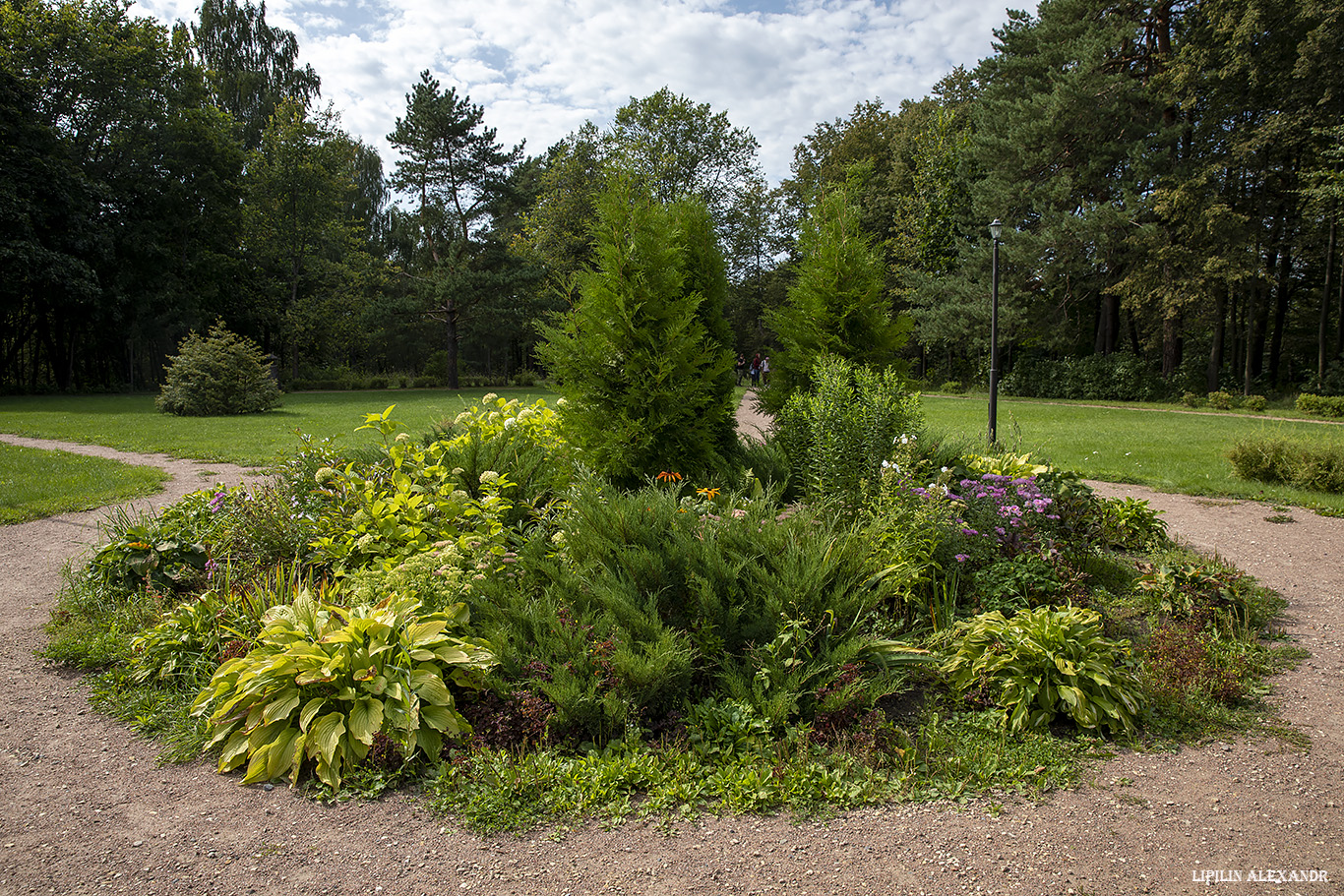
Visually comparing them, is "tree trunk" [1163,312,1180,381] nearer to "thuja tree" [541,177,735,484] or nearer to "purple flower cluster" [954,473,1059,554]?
"purple flower cluster" [954,473,1059,554]

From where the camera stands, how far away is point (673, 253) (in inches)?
227

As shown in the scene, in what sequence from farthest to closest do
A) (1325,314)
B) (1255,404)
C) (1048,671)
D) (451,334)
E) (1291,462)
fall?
(451,334)
(1325,314)
(1255,404)
(1291,462)
(1048,671)

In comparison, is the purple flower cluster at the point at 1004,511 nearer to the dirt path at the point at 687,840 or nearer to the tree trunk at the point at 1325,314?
the dirt path at the point at 687,840

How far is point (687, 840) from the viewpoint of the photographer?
234 cm

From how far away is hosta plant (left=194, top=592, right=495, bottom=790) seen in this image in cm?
268

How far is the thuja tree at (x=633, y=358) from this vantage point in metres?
5.51

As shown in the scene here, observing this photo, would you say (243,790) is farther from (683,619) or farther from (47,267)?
(47,267)

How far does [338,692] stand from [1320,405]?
23113 mm

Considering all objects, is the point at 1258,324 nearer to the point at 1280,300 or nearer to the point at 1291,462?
the point at 1280,300

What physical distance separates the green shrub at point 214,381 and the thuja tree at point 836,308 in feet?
52.7

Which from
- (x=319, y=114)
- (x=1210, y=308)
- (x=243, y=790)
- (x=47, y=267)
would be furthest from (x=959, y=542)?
(x=319, y=114)

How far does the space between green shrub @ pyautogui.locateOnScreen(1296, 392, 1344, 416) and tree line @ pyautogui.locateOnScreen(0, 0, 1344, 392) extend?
14.8ft

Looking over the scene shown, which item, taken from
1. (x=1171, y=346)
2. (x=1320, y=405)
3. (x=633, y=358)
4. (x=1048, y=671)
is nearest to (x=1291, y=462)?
(x=1048, y=671)

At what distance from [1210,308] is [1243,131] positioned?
551cm
